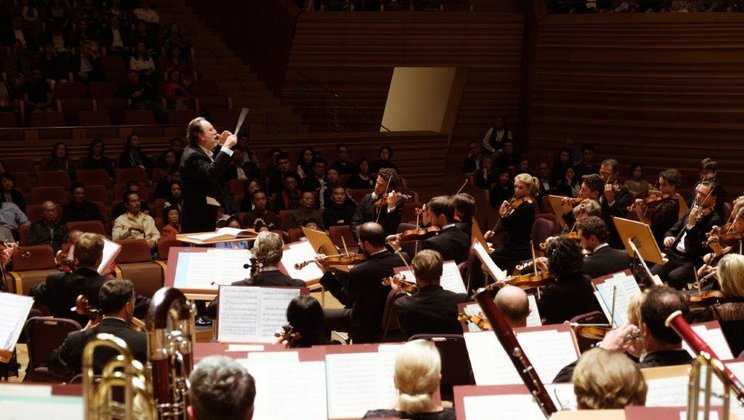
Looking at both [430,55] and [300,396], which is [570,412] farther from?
[430,55]

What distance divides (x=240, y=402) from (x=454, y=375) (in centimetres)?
251

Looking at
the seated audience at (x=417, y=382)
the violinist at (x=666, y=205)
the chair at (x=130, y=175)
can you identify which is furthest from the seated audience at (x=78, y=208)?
the seated audience at (x=417, y=382)

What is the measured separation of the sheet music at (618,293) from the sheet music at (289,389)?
2088 millimetres

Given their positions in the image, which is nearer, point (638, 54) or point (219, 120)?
point (219, 120)

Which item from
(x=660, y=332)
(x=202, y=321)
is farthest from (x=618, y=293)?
(x=202, y=321)

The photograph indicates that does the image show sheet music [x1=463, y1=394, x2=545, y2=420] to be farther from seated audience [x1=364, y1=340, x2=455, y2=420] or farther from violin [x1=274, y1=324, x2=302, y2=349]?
violin [x1=274, y1=324, x2=302, y2=349]

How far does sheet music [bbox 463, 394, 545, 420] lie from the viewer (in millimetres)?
3523

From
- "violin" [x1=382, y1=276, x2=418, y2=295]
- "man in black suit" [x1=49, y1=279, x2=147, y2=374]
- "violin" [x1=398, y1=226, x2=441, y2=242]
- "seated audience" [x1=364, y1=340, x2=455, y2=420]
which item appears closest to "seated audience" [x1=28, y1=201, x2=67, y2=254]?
"violin" [x1=398, y1=226, x2=441, y2=242]

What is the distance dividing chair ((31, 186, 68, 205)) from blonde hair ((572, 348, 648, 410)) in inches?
333

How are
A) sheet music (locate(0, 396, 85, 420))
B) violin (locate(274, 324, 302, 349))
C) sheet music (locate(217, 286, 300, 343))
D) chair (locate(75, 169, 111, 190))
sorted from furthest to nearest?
chair (locate(75, 169, 111, 190)), sheet music (locate(217, 286, 300, 343)), violin (locate(274, 324, 302, 349)), sheet music (locate(0, 396, 85, 420))

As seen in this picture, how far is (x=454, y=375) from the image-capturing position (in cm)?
513

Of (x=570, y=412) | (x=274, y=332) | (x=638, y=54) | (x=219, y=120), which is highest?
(x=638, y=54)

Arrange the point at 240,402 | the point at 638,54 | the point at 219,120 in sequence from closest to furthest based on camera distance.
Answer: the point at 240,402 < the point at 219,120 < the point at 638,54

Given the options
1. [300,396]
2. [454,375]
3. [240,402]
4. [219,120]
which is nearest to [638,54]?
[219,120]
